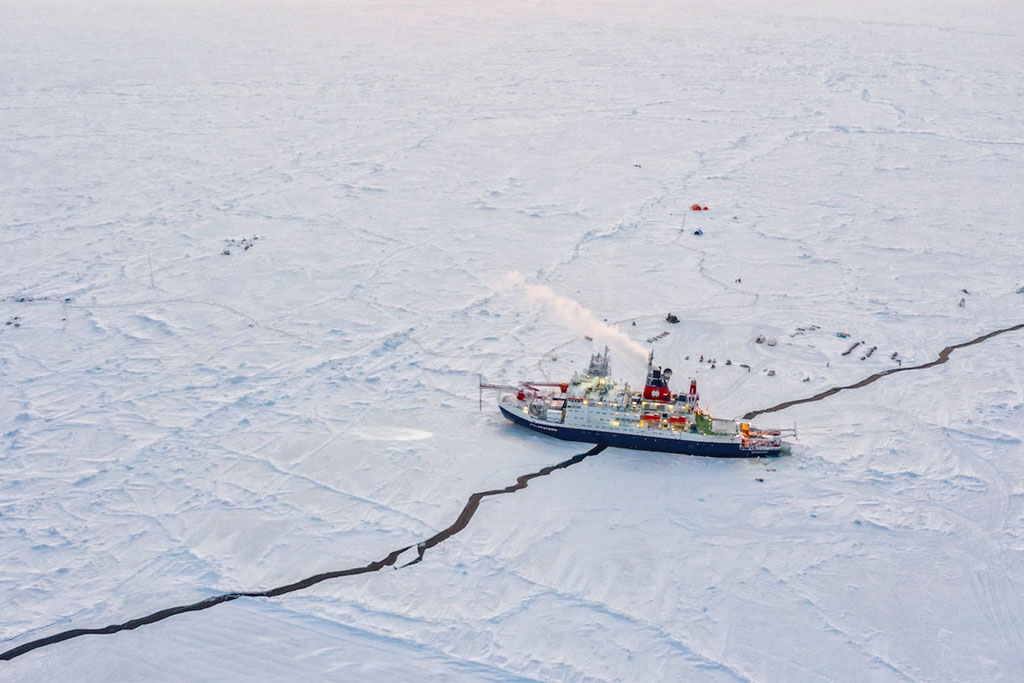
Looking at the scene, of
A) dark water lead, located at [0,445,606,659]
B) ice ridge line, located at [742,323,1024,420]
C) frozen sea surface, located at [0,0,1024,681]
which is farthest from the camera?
ice ridge line, located at [742,323,1024,420]

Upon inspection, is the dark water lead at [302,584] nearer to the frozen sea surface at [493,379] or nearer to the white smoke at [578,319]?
the frozen sea surface at [493,379]

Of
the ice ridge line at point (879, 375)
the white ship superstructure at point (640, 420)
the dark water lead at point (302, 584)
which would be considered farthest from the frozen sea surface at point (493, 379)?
the white ship superstructure at point (640, 420)

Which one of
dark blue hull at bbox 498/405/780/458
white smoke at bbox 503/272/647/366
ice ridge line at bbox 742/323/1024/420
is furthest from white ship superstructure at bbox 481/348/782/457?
white smoke at bbox 503/272/647/366

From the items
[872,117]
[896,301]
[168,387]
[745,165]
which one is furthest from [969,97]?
[168,387]

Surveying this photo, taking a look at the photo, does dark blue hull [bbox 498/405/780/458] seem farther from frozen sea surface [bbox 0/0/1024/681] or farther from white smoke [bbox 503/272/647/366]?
white smoke [bbox 503/272/647/366]

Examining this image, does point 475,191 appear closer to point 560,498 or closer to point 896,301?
point 896,301

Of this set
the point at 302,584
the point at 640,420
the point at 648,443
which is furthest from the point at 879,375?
the point at 302,584

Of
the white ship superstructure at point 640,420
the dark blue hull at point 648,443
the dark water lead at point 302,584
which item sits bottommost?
the dark water lead at point 302,584
